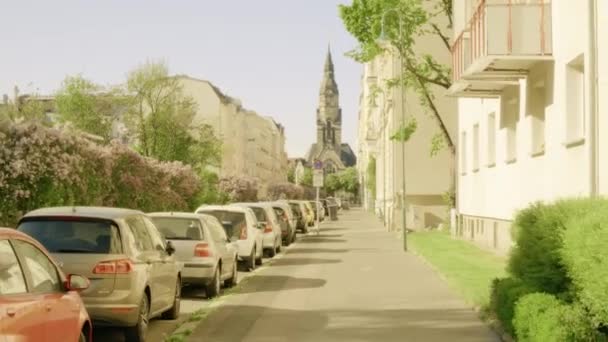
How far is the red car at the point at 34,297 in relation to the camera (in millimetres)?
6547

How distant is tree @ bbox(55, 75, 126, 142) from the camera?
198 feet

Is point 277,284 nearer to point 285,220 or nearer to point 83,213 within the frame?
point 83,213

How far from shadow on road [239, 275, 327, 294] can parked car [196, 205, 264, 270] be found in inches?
100.0

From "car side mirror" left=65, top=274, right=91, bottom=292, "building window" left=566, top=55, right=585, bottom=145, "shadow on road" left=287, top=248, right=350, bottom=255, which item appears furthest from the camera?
"shadow on road" left=287, top=248, right=350, bottom=255

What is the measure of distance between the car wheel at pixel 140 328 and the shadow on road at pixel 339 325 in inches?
26.4

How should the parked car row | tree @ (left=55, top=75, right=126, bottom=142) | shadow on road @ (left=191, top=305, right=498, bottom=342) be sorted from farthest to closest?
tree @ (left=55, top=75, right=126, bottom=142), shadow on road @ (left=191, top=305, right=498, bottom=342), the parked car row

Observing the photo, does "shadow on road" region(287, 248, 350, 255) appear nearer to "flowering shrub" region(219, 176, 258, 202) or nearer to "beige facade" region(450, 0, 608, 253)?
"beige facade" region(450, 0, 608, 253)

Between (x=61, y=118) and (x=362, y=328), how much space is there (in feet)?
165

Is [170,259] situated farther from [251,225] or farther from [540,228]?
[251,225]

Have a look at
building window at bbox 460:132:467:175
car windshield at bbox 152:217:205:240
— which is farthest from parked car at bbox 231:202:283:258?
car windshield at bbox 152:217:205:240

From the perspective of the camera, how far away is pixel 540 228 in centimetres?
1165

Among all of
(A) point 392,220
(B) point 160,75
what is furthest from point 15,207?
(B) point 160,75

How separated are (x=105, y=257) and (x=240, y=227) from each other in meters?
14.3

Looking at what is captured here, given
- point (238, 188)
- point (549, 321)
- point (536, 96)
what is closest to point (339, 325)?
point (549, 321)
